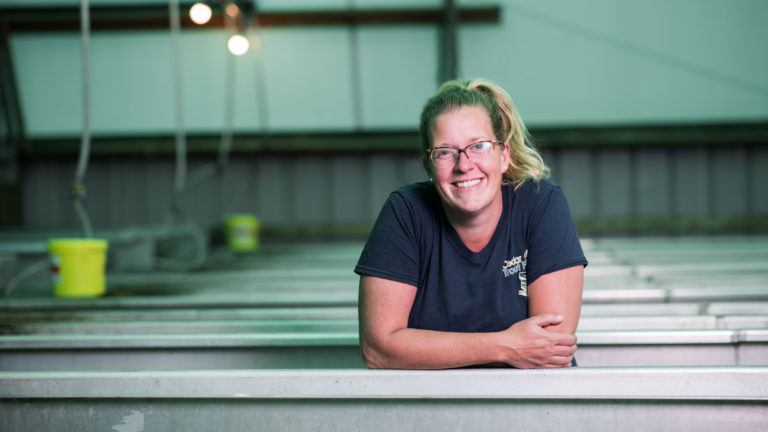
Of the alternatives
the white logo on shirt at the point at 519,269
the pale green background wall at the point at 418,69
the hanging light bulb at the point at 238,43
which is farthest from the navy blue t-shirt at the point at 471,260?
the pale green background wall at the point at 418,69

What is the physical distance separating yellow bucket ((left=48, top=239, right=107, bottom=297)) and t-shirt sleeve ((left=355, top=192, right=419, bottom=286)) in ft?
4.49

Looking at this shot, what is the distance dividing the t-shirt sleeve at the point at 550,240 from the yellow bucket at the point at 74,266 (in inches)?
64.0

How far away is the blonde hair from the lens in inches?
47.2

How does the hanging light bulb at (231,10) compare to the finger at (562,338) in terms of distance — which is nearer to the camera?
the finger at (562,338)

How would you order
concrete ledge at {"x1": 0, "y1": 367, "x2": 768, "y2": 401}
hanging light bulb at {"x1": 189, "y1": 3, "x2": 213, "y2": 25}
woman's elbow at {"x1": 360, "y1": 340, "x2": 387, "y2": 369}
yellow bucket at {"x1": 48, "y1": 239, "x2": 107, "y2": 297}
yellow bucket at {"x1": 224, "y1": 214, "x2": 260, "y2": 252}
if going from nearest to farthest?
concrete ledge at {"x1": 0, "y1": 367, "x2": 768, "y2": 401} < woman's elbow at {"x1": 360, "y1": 340, "x2": 387, "y2": 369} < yellow bucket at {"x1": 48, "y1": 239, "x2": 107, "y2": 297} < hanging light bulb at {"x1": 189, "y1": 3, "x2": 213, "y2": 25} < yellow bucket at {"x1": 224, "y1": 214, "x2": 260, "y2": 252}

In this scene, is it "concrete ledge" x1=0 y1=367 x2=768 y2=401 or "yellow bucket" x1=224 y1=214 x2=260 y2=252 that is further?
"yellow bucket" x1=224 y1=214 x2=260 y2=252

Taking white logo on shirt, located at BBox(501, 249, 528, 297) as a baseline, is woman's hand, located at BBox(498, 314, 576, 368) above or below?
below

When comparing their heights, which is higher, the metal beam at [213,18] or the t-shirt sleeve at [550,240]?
the metal beam at [213,18]

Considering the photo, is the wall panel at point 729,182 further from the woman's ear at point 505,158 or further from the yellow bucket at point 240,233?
the woman's ear at point 505,158

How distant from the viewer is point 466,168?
1159 mm

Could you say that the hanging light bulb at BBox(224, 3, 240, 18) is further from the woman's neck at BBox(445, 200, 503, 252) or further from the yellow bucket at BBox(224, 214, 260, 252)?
the woman's neck at BBox(445, 200, 503, 252)

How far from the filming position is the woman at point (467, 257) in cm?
112

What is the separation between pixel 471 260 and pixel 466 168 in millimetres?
191

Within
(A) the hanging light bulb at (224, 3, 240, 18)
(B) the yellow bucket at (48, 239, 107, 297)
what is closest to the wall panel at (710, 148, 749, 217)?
(A) the hanging light bulb at (224, 3, 240, 18)
